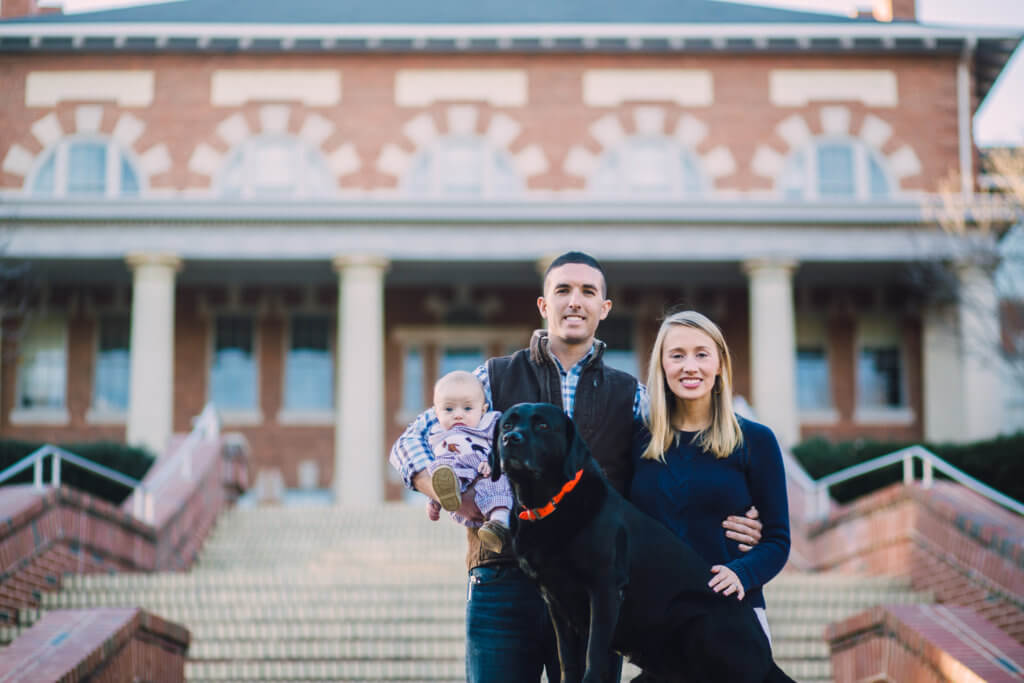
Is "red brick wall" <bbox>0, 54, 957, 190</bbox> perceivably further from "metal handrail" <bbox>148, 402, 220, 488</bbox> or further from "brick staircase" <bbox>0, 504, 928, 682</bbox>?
"brick staircase" <bbox>0, 504, 928, 682</bbox>

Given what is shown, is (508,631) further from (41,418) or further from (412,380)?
(41,418)

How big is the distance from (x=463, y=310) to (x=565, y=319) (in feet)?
62.2

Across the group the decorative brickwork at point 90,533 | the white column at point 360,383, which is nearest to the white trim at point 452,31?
the white column at point 360,383

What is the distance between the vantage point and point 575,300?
4129 mm

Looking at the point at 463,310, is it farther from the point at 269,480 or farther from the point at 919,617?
the point at 919,617

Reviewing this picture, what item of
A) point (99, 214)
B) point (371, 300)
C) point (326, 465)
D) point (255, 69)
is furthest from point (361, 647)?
point (255, 69)

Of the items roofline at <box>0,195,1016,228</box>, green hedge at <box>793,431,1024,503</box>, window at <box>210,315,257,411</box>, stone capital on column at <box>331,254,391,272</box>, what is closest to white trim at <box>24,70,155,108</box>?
roofline at <box>0,195,1016,228</box>

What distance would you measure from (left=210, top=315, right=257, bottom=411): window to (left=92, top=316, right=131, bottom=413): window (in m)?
1.72

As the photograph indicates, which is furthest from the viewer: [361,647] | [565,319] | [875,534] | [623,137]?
[623,137]

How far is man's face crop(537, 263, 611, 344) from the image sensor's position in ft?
13.5

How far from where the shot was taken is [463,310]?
23078mm

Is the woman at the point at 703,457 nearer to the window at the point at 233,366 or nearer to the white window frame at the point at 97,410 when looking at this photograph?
the window at the point at 233,366

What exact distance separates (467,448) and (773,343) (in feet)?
50.5

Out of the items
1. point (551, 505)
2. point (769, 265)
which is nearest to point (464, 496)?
point (551, 505)
